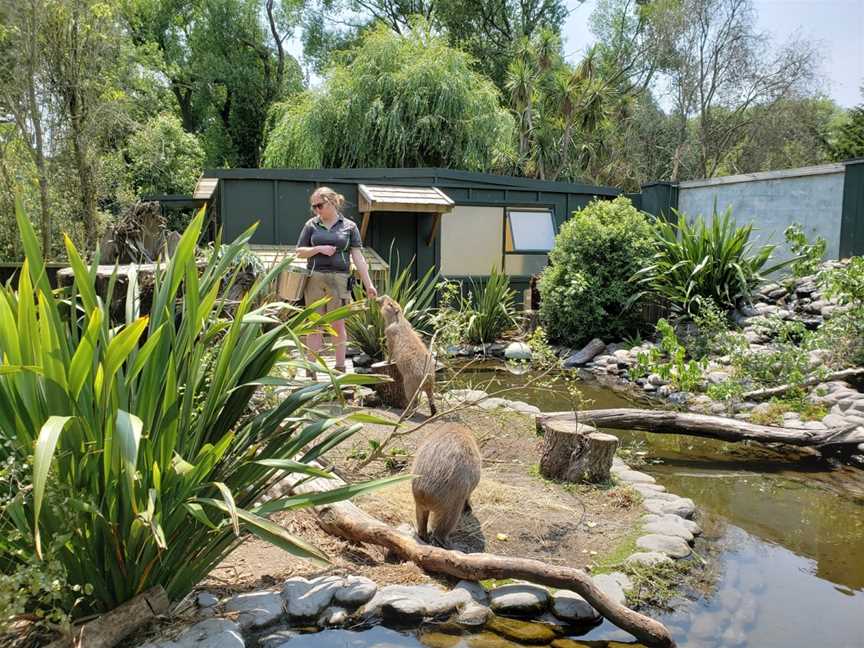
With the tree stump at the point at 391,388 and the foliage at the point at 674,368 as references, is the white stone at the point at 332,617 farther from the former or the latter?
the foliage at the point at 674,368

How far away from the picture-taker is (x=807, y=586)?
351cm

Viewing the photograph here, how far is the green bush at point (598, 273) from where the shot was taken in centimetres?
1016

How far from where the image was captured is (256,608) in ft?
8.83

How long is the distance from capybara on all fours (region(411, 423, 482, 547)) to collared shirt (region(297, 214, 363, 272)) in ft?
8.63

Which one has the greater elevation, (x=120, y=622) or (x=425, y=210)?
(x=425, y=210)

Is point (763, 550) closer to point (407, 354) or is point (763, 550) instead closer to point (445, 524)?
point (445, 524)

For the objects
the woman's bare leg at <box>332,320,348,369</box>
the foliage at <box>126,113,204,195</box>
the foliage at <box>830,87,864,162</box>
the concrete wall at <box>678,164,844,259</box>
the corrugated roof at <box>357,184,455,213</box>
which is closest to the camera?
the woman's bare leg at <box>332,320,348,369</box>

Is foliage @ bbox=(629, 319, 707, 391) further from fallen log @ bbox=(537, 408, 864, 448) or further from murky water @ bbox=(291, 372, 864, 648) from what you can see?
fallen log @ bbox=(537, 408, 864, 448)

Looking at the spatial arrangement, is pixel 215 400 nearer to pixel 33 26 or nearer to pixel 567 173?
pixel 33 26

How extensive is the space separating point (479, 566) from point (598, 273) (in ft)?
25.6

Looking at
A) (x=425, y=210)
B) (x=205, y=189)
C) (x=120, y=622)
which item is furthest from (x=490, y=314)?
(x=120, y=622)

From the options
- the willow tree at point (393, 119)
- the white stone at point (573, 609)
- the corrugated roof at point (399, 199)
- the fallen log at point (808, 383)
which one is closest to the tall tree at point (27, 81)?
the corrugated roof at point (399, 199)

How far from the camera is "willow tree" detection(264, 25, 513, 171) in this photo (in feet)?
57.2

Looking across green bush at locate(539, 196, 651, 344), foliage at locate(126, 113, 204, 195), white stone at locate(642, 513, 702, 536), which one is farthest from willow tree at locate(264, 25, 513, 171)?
white stone at locate(642, 513, 702, 536)
